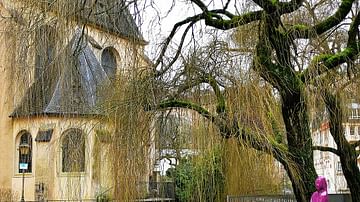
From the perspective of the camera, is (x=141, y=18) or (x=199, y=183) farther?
(x=199, y=183)

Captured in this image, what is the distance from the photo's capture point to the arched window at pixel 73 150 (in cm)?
642

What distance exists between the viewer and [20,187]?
18.6 meters

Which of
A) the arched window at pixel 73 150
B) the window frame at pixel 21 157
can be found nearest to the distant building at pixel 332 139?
the arched window at pixel 73 150

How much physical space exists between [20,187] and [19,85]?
14.6m

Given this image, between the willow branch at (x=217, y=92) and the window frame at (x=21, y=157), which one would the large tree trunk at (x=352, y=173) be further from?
the window frame at (x=21, y=157)

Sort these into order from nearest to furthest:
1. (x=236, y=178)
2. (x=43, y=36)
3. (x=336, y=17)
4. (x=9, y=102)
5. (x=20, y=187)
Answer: (x=43, y=36)
(x=9, y=102)
(x=336, y=17)
(x=236, y=178)
(x=20, y=187)

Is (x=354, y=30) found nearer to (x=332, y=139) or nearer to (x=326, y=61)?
(x=326, y=61)

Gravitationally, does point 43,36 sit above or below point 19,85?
above

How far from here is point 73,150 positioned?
6.45 metres

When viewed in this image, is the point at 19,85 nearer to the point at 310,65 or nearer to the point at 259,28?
the point at 259,28

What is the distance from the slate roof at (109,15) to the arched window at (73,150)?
1814 mm

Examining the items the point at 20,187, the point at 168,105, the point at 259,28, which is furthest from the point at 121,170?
the point at 20,187

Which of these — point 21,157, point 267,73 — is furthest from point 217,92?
point 21,157

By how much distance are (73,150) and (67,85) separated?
65.1 inches
